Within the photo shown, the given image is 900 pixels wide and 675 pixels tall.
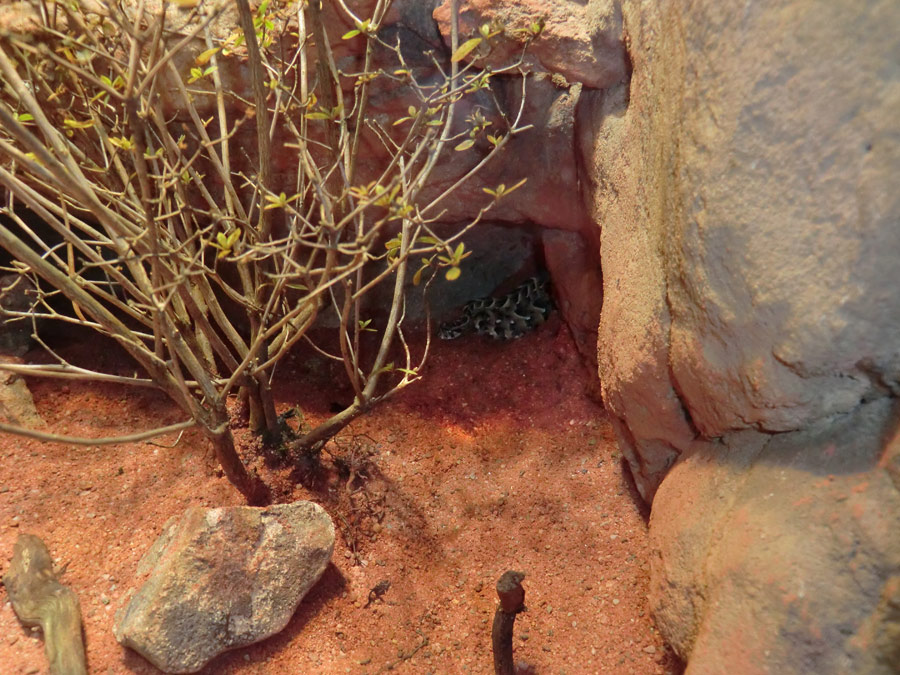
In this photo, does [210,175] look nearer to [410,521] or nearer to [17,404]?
[17,404]

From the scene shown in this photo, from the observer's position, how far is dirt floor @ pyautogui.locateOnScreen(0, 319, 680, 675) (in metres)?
2.42

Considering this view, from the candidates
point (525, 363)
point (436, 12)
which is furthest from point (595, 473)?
point (436, 12)

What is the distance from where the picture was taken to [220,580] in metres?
2.35

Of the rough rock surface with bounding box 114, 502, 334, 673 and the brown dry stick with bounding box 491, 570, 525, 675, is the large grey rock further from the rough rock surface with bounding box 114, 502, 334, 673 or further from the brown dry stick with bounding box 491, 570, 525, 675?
the rough rock surface with bounding box 114, 502, 334, 673

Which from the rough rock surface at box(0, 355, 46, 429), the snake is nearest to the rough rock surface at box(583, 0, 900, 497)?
the snake

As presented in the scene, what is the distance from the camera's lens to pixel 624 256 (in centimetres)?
250

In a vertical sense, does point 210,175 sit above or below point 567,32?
below

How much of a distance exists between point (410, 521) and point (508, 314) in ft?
5.81

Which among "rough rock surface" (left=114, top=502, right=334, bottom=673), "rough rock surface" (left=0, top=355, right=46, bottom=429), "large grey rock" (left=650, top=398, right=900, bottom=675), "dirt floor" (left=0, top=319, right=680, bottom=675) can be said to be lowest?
"rough rock surface" (left=0, top=355, right=46, bottom=429)

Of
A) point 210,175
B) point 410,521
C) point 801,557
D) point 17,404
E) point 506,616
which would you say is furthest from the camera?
point 210,175

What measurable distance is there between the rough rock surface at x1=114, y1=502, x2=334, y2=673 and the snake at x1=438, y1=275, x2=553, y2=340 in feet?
6.59

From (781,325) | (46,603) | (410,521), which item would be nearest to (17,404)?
(46,603)

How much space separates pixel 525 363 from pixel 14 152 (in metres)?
2.98

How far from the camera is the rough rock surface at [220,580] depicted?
2.24m
